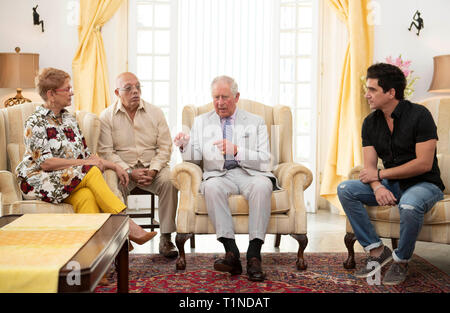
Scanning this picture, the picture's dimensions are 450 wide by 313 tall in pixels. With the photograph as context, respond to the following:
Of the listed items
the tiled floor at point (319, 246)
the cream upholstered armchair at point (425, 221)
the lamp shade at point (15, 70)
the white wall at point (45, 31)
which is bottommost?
the tiled floor at point (319, 246)

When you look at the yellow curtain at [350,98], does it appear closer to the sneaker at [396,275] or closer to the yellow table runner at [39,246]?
the sneaker at [396,275]

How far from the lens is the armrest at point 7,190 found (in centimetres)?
272

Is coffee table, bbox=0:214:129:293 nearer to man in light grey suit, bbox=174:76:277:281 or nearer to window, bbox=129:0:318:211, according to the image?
man in light grey suit, bbox=174:76:277:281

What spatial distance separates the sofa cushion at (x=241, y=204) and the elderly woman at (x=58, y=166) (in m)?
0.35

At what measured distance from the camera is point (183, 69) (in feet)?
16.2

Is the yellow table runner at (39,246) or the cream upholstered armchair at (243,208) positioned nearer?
the yellow table runner at (39,246)

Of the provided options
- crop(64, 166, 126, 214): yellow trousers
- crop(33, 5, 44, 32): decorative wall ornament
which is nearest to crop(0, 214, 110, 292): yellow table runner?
crop(64, 166, 126, 214): yellow trousers

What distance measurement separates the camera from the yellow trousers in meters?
2.71

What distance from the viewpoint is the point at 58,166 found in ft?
9.12

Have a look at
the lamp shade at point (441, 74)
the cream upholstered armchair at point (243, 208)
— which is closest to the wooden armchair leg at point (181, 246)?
the cream upholstered armchair at point (243, 208)

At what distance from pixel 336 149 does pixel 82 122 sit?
251 centimetres
